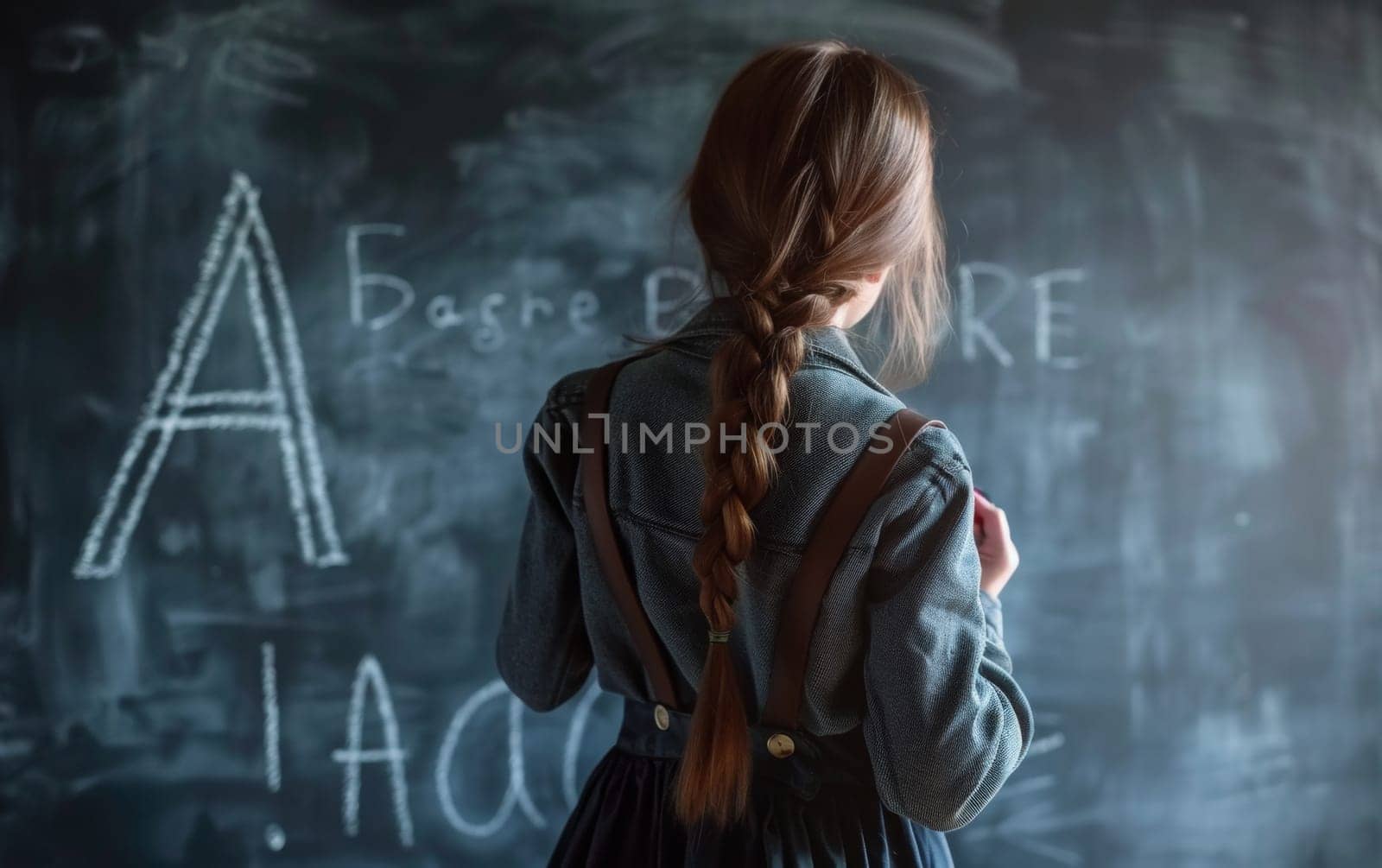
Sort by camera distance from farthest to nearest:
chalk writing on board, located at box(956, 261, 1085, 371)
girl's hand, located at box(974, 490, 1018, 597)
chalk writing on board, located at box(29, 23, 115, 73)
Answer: chalk writing on board, located at box(956, 261, 1085, 371) → chalk writing on board, located at box(29, 23, 115, 73) → girl's hand, located at box(974, 490, 1018, 597)

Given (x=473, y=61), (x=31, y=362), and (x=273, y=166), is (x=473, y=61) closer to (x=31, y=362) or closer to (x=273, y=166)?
(x=273, y=166)

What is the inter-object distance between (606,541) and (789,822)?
0.26 m

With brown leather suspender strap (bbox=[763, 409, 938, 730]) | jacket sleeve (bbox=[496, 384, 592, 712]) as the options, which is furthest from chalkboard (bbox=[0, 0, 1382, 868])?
brown leather suspender strap (bbox=[763, 409, 938, 730])

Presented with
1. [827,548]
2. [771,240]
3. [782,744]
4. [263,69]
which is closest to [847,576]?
[827,548]

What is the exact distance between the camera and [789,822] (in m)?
0.80

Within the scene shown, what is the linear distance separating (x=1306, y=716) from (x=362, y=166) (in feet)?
5.30

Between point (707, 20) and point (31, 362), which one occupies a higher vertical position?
point (707, 20)

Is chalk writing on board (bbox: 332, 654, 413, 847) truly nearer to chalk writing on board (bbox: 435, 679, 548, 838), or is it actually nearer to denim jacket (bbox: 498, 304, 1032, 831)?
chalk writing on board (bbox: 435, 679, 548, 838)

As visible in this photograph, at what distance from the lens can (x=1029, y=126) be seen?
1527mm

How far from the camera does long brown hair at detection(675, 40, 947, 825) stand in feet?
2.43

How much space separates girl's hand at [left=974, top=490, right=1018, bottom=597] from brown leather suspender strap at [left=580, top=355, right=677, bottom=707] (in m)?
0.28

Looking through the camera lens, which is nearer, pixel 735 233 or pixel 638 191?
pixel 735 233

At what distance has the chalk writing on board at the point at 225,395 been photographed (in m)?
1.43

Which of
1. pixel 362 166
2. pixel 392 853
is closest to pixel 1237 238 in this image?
pixel 362 166
